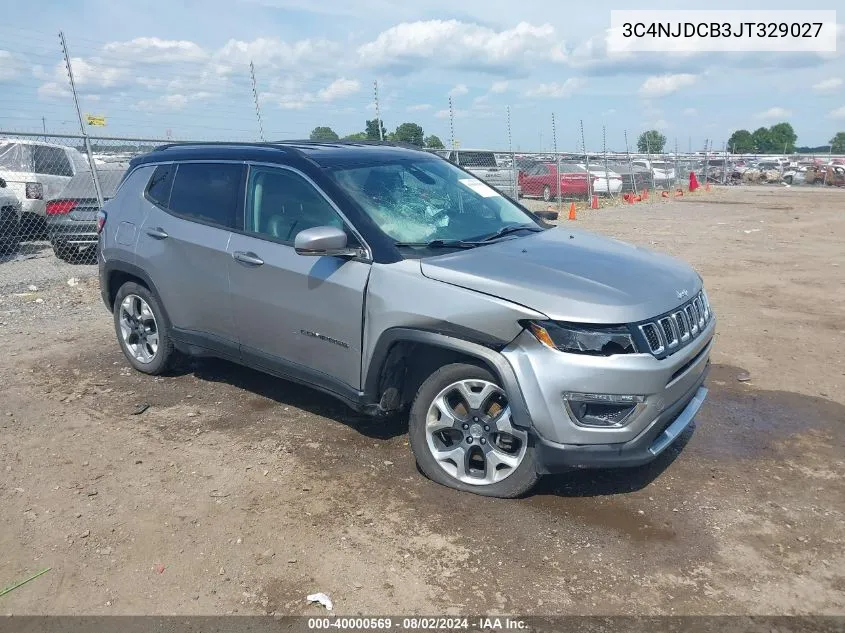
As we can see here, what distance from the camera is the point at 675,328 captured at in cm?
362

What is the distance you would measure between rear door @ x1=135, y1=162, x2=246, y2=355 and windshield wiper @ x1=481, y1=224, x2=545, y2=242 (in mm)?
1677

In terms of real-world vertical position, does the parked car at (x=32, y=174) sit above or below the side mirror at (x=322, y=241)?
above

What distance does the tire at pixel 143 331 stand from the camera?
5.45 metres

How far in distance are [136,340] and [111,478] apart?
76.5 inches

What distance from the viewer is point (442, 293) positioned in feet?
11.9

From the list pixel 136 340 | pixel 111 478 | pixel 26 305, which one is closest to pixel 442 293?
pixel 111 478

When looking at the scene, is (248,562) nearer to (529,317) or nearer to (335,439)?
(335,439)

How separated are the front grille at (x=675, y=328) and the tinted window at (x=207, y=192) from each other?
9.13 ft

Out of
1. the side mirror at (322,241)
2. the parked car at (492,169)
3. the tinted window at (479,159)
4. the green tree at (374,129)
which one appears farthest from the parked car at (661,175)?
the side mirror at (322,241)

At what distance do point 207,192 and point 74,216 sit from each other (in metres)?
6.61

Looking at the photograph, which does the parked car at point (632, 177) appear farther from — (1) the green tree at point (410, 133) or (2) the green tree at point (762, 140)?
(2) the green tree at point (762, 140)

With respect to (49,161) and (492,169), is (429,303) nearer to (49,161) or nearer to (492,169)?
(49,161)

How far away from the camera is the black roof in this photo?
14.7 ft

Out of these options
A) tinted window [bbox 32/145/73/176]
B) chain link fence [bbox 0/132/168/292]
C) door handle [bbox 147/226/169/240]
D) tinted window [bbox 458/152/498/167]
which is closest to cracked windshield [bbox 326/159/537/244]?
door handle [bbox 147/226/169/240]
